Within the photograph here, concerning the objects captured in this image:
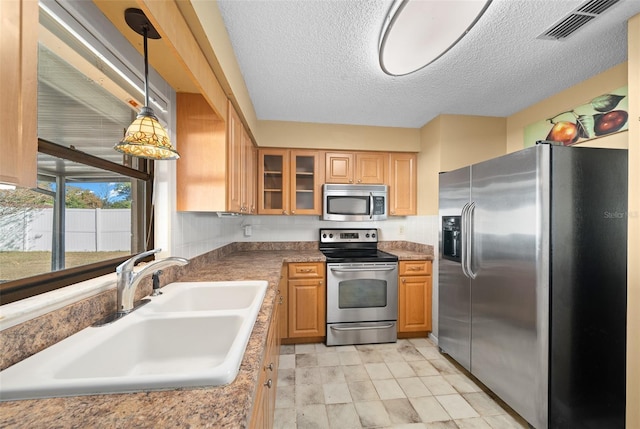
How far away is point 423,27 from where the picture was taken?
4.04 ft

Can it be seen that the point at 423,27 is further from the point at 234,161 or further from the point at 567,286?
the point at 567,286

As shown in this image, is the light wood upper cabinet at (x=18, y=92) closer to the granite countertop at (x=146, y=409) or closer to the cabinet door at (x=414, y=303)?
the granite countertop at (x=146, y=409)

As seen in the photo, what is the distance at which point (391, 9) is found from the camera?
123cm

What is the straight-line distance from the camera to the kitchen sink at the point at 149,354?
0.57 metres

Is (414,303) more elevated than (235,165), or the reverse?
(235,165)

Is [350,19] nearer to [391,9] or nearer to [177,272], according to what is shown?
[391,9]

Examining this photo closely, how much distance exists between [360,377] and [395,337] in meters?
0.75

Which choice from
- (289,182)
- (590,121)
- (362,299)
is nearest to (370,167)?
(289,182)

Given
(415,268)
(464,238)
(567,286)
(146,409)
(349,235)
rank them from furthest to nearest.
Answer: (349,235) < (415,268) < (464,238) < (567,286) < (146,409)

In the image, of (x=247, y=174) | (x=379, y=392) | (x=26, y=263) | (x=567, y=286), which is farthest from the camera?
(x=247, y=174)

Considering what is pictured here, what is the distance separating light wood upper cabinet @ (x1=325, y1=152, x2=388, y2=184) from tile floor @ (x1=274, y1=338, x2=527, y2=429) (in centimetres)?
186

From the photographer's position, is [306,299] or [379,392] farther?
[306,299]

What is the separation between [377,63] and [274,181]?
1.70 m

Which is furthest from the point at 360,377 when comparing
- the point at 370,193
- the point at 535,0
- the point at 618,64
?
the point at 618,64
